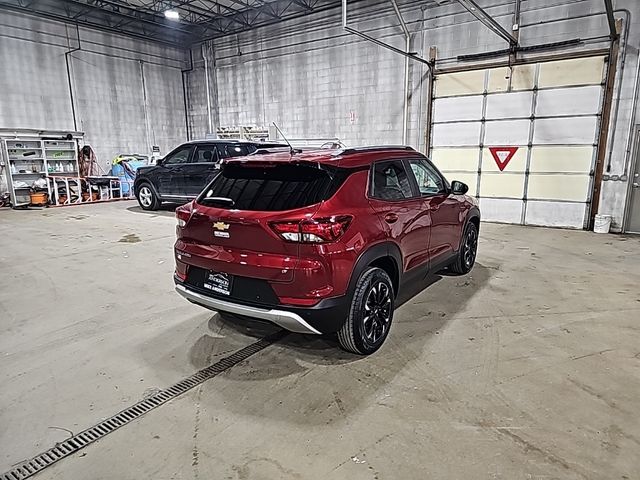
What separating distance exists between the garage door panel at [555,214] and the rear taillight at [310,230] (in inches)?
283

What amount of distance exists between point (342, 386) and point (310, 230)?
967 mm

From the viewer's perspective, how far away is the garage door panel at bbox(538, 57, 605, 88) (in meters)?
7.45

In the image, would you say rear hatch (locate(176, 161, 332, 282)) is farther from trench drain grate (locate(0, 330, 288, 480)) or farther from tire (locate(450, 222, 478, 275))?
tire (locate(450, 222, 478, 275))

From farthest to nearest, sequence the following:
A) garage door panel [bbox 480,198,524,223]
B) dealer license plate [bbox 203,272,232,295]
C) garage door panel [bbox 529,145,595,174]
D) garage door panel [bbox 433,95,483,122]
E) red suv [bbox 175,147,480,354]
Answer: garage door panel [bbox 433,95,483,122], garage door panel [bbox 480,198,524,223], garage door panel [bbox 529,145,595,174], dealer license plate [bbox 203,272,232,295], red suv [bbox 175,147,480,354]

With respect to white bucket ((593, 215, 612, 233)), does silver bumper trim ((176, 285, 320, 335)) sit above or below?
above

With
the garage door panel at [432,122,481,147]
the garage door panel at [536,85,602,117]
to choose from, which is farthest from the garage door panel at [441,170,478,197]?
the garage door panel at [536,85,602,117]

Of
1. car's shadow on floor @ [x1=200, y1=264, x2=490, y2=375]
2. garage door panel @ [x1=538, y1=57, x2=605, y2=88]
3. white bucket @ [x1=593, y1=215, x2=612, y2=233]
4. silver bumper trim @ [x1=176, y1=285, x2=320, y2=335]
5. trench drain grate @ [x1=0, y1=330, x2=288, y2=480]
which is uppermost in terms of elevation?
garage door panel @ [x1=538, y1=57, x2=605, y2=88]

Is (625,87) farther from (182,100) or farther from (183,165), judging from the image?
(182,100)

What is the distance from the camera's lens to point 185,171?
9031mm

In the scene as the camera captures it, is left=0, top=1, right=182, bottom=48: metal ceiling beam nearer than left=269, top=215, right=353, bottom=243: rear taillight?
No

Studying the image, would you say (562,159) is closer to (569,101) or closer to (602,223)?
(569,101)

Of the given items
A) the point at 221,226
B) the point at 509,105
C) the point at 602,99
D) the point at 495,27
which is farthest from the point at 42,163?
the point at 602,99

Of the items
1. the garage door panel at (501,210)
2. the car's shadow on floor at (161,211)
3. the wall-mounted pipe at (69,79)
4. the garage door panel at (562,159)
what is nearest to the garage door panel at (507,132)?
the garage door panel at (562,159)

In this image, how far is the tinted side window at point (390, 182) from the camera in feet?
9.87
